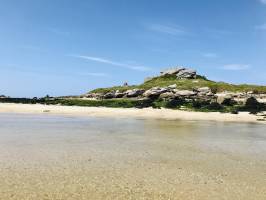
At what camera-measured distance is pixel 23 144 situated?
587 inches

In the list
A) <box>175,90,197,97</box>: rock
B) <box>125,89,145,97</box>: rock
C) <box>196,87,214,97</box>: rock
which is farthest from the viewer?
<box>125,89,145,97</box>: rock

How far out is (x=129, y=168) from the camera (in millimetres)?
10781

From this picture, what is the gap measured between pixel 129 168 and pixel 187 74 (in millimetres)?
A: 88129

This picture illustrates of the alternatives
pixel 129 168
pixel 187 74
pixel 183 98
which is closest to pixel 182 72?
pixel 187 74

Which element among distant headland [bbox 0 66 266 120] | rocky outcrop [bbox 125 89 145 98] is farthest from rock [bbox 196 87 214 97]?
rocky outcrop [bbox 125 89 145 98]

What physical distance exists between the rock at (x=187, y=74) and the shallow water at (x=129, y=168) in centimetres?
8008

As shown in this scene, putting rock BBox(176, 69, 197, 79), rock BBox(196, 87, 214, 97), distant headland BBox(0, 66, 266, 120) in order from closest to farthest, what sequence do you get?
distant headland BBox(0, 66, 266, 120) → rock BBox(196, 87, 214, 97) → rock BBox(176, 69, 197, 79)

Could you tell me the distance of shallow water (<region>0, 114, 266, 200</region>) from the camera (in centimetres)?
838

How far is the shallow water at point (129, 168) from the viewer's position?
27.5 ft

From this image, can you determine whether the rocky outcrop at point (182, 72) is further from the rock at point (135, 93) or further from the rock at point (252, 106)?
the rock at point (252, 106)

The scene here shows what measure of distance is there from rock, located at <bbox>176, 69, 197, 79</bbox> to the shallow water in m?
80.1

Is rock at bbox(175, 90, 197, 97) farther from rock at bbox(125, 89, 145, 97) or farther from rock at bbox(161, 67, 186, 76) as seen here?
rock at bbox(161, 67, 186, 76)

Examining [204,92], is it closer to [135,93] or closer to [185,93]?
[185,93]

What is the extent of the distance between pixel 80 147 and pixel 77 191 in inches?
250
